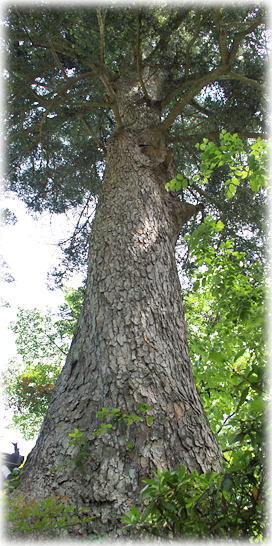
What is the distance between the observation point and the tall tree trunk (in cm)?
217

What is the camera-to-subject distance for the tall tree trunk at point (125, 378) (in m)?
2.17

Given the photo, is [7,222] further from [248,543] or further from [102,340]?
[248,543]

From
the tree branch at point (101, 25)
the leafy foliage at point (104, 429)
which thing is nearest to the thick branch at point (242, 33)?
the tree branch at point (101, 25)

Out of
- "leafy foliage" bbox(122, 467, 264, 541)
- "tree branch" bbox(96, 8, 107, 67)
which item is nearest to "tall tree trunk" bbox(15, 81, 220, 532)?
"leafy foliage" bbox(122, 467, 264, 541)

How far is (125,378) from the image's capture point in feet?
8.41

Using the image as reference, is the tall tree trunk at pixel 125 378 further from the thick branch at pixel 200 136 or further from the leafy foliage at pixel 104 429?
the thick branch at pixel 200 136

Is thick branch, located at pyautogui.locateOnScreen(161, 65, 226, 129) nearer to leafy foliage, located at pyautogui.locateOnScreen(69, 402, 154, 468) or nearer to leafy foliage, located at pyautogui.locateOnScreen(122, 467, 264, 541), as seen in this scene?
leafy foliage, located at pyautogui.locateOnScreen(69, 402, 154, 468)

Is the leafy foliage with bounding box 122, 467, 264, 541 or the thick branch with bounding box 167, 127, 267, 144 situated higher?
the thick branch with bounding box 167, 127, 267, 144

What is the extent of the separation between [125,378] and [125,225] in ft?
5.11

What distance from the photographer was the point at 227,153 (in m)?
2.58

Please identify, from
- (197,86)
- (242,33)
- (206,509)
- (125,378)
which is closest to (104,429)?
(125,378)

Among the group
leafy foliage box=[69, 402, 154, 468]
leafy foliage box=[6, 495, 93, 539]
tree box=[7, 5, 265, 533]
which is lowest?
leafy foliage box=[6, 495, 93, 539]

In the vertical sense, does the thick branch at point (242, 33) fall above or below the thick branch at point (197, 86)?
above

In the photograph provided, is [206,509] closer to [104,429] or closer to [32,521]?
[32,521]
